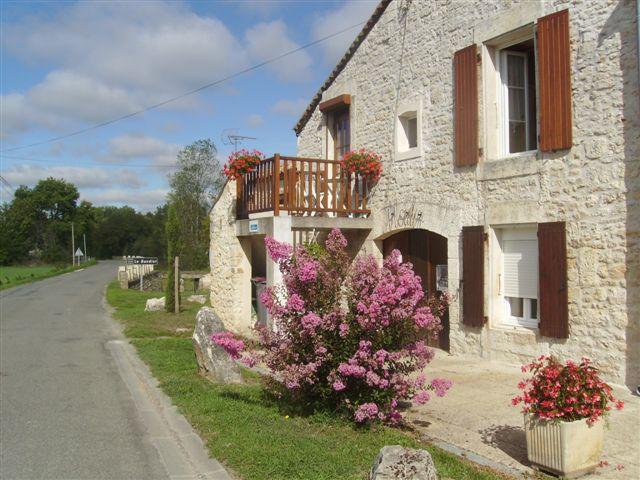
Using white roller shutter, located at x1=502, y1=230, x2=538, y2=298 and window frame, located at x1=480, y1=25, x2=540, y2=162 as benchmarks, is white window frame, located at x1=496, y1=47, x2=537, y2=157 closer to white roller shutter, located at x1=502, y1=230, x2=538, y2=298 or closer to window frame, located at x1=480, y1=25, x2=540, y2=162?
window frame, located at x1=480, y1=25, x2=540, y2=162

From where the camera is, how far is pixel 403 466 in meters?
3.86

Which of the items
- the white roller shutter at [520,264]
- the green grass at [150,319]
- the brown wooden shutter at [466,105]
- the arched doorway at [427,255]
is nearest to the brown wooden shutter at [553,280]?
the white roller shutter at [520,264]

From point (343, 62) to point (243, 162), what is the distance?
130 inches

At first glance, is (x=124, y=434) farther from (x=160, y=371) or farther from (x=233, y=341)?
(x=160, y=371)

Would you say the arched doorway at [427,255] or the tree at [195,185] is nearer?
the arched doorway at [427,255]

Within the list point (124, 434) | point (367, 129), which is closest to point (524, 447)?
point (124, 434)

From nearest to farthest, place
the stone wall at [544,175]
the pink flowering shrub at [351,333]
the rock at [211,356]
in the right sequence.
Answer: the pink flowering shrub at [351,333]
the stone wall at [544,175]
the rock at [211,356]

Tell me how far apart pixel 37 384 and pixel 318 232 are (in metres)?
6.58

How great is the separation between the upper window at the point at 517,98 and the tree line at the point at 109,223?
39.7ft

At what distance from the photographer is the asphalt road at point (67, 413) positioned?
5230 mm

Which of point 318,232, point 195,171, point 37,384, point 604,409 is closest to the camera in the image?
point 604,409

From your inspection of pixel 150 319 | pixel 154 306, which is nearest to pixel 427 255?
pixel 150 319

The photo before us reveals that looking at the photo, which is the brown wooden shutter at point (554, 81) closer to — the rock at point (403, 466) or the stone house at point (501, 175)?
the stone house at point (501, 175)

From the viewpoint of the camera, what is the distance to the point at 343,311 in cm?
577
